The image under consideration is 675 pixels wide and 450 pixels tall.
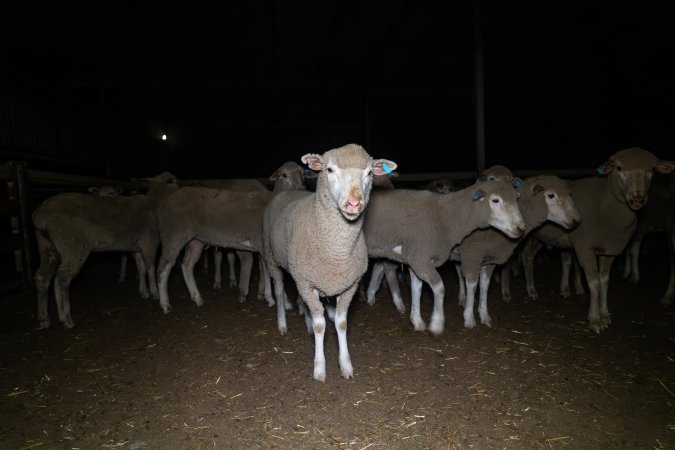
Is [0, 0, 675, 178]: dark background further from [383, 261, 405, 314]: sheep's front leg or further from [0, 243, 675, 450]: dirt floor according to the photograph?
[0, 243, 675, 450]: dirt floor

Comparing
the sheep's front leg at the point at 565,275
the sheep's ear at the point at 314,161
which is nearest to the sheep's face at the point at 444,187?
the sheep's front leg at the point at 565,275

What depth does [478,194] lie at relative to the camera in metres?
4.68

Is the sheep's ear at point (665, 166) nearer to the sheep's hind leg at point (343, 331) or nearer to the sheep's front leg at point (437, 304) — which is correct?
the sheep's front leg at point (437, 304)

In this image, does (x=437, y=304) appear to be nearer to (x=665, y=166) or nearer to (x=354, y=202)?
(x=354, y=202)

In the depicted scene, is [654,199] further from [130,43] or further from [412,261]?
[130,43]

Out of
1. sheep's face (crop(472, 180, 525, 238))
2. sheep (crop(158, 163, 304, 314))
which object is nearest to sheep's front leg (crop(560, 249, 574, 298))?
sheep's face (crop(472, 180, 525, 238))

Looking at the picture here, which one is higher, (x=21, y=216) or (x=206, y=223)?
(x=21, y=216)

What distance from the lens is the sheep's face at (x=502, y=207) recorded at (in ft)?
15.0

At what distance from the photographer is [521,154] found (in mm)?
16109

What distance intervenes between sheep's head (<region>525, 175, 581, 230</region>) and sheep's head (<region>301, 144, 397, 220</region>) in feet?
8.88

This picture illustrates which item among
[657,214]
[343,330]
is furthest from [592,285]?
[343,330]

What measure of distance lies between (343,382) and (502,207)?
8.64 ft

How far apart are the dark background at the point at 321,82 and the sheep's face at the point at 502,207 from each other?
395 centimetres

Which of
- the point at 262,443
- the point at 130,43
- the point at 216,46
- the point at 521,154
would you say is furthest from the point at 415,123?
the point at 262,443
